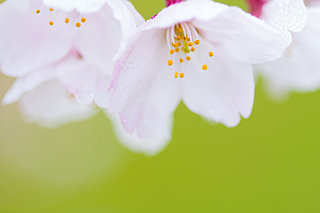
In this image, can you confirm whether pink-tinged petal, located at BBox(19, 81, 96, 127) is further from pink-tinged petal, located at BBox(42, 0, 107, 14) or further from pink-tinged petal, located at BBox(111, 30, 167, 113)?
pink-tinged petal, located at BBox(42, 0, 107, 14)

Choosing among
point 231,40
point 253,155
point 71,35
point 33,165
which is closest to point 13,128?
point 33,165

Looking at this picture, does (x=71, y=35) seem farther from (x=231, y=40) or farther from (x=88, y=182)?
(x=88, y=182)

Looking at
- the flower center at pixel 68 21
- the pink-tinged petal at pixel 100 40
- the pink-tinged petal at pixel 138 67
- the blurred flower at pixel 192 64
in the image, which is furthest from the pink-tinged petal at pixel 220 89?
the flower center at pixel 68 21

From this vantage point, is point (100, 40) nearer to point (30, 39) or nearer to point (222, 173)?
point (30, 39)

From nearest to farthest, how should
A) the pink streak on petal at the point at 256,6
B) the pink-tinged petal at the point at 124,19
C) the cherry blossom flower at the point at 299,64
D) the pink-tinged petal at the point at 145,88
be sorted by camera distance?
the pink-tinged petal at the point at 124,19 → the pink-tinged petal at the point at 145,88 → the pink streak on petal at the point at 256,6 → the cherry blossom flower at the point at 299,64

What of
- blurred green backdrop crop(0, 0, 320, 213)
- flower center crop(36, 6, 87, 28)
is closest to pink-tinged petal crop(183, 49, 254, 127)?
flower center crop(36, 6, 87, 28)

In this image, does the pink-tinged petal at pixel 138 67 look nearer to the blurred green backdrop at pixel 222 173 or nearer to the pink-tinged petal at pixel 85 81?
the pink-tinged petal at pixel 85 81
